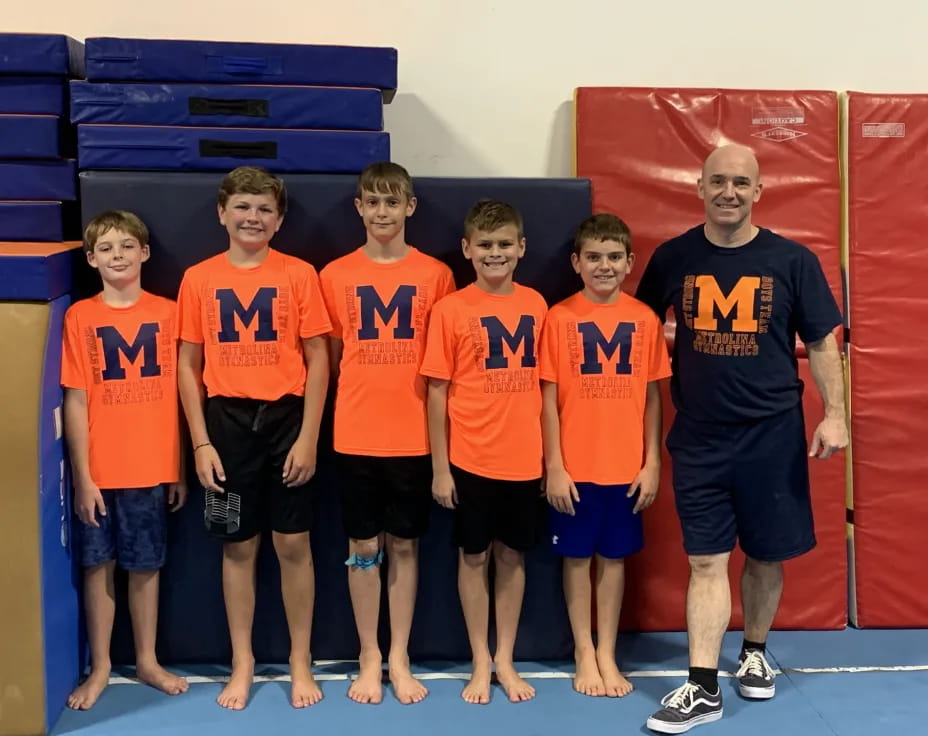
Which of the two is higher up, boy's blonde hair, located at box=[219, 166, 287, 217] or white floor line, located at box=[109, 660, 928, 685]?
boy's blonde hair, located at box=[219, 166, 287, 217]

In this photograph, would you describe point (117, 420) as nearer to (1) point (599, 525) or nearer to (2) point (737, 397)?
(1) point (599, 525)

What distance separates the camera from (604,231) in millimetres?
2818

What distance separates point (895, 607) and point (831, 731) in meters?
0.90

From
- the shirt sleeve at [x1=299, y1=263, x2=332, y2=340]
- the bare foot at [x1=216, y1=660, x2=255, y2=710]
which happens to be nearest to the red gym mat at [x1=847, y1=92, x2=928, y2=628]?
the shirt sleeve at [x1=299, y1=263, x2=332, y2=340]

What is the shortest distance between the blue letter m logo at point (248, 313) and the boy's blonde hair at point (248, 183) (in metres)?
0.29

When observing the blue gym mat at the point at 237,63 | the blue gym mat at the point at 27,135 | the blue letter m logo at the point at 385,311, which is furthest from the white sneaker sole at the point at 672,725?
the blue gym mat at the point at 27,135

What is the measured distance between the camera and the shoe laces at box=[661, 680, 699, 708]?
270 centimetres

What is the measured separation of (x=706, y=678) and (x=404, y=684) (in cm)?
94

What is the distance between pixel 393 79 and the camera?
9.80ft

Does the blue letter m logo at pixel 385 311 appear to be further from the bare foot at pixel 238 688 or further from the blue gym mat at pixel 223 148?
the bare foot at pixel 238 688

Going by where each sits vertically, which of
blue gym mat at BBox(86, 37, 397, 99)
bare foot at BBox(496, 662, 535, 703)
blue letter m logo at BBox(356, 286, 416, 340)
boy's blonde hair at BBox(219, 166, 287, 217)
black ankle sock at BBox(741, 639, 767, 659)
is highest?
blue gym mat at BBox(86, 37, 397, 99)

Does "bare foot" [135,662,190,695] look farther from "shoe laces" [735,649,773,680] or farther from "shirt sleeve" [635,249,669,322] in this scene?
"shirt sleeve" [635,249,669,322]

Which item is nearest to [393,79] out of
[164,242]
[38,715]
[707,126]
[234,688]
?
[164,242]

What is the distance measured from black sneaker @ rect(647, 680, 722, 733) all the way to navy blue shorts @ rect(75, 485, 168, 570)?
163 cm
